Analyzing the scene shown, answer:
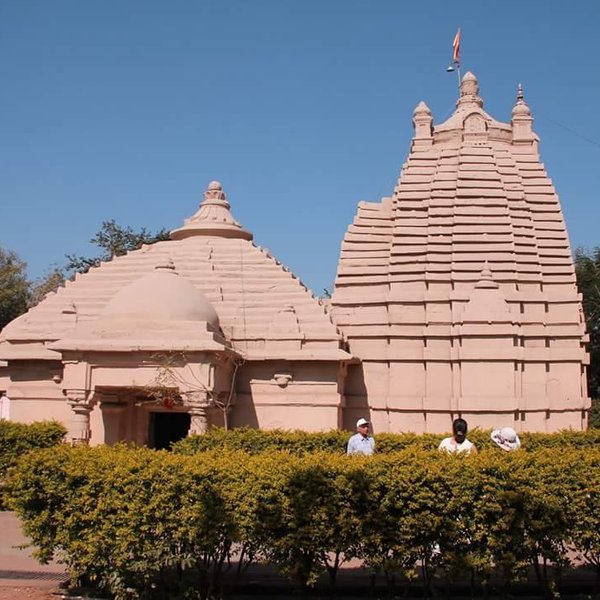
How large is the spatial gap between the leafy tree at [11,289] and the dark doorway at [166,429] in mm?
28538

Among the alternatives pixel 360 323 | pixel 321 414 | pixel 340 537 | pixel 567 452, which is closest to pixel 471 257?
pixel 360 323

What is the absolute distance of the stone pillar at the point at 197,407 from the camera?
49.4 ft

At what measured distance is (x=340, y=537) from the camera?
7.85 m

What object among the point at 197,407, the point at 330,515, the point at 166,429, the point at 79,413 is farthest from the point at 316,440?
the point at 330,515

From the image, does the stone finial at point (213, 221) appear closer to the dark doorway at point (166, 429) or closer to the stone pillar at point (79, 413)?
the dark doorway at point (166, 429)

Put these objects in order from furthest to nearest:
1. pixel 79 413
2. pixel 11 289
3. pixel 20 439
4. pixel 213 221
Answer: pixel 11 289 < pixel 213 221 < pixel 79 413 < pixel 20 439

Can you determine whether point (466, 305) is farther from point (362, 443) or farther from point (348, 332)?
point (362, 443)

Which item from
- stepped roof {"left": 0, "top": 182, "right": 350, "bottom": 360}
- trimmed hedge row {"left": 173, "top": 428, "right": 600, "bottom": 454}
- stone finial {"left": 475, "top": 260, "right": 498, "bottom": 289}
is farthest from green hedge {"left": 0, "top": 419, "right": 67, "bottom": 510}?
stone finial {"left": 475, "top": 260, "right": 498, "bottom": 289}

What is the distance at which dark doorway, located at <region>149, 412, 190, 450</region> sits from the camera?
1827cm

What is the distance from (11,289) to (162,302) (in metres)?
31.9

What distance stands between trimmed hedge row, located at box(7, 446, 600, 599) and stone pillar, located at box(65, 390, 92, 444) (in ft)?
24.6

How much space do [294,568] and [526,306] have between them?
40.2 ft

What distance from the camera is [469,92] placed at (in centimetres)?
2447

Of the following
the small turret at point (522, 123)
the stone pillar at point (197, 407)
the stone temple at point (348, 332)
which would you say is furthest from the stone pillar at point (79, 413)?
the small turret at point (522, 123)
